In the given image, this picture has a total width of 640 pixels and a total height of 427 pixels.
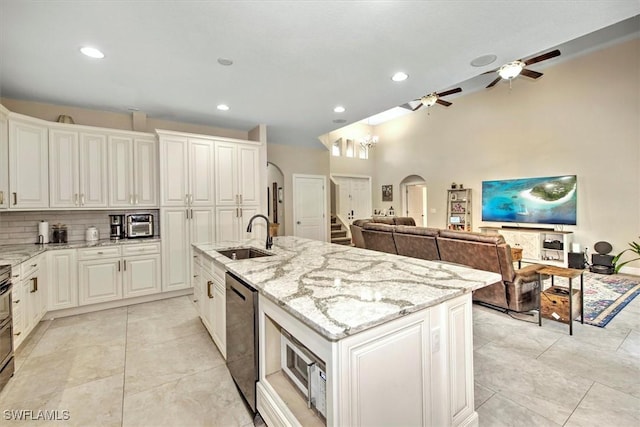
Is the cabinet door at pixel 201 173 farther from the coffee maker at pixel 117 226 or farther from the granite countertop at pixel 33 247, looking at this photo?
the coffee maker at pixel 117 226

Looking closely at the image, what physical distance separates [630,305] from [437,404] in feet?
13.3

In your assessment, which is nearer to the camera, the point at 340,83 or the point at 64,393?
the point at 64,393

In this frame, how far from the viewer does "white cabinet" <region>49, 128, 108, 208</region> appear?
11.4 ft

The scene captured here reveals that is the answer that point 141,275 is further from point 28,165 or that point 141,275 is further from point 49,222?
point 28,165

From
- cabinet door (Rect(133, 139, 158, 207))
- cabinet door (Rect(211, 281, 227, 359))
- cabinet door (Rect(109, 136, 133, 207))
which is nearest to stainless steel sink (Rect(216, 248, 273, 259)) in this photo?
cabinet door (Rect(211, 281, 227, 359))

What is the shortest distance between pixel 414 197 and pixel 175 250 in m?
8.00

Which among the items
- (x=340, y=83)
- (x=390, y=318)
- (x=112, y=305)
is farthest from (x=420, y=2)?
(x=112, y=305)

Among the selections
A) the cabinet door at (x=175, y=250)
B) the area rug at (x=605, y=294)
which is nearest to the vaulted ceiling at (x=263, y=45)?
the cabinet door at (x=175, y=250)

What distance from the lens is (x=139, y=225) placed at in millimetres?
4133

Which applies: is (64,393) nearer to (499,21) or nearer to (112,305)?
(112,305)

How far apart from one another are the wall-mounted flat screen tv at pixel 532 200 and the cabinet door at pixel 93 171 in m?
7.96

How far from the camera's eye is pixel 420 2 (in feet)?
6.45

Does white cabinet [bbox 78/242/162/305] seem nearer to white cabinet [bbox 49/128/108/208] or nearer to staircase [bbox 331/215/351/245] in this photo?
white cabinet [bbox 49/128/108/208]

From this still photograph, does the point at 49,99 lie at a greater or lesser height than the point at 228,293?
greater
